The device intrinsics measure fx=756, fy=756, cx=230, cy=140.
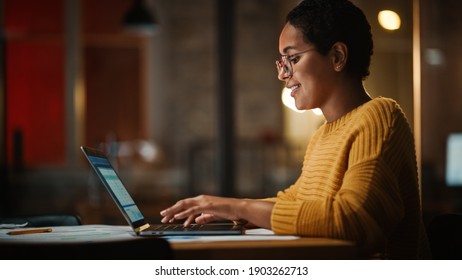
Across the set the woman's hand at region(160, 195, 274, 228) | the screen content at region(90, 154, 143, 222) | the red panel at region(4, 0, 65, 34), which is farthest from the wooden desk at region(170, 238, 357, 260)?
the red panel at region(4, 0, 65, 34)

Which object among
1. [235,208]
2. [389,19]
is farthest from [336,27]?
[389,19]

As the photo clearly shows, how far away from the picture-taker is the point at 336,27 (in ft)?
4.86

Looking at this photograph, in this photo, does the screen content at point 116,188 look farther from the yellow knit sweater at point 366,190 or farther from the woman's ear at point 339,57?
the woman's ear at point 339,57

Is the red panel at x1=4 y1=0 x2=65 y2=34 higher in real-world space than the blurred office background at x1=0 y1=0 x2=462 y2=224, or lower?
higher

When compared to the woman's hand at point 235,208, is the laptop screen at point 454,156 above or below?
below

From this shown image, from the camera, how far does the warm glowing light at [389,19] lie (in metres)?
3.27

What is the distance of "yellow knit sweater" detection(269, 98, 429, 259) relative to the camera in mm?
1282

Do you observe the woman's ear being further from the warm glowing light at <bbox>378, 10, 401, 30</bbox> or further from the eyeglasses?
the warm glowing light at <bbox>378, 10, 401, 30</bbox>

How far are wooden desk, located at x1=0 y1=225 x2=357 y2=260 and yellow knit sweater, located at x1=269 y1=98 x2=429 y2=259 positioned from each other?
40 millimetres

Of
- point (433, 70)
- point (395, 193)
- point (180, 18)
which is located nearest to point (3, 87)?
point (433, 70)

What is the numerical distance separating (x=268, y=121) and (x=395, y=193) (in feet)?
21.3

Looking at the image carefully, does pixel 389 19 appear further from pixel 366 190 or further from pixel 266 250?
pixel 266 250

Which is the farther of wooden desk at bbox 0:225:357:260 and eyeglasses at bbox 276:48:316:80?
eyeglasses at bbox 276:48:316:80

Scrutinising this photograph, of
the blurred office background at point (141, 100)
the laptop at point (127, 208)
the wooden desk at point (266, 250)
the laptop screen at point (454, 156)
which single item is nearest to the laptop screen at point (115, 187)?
the laptop at point (127, 208)
